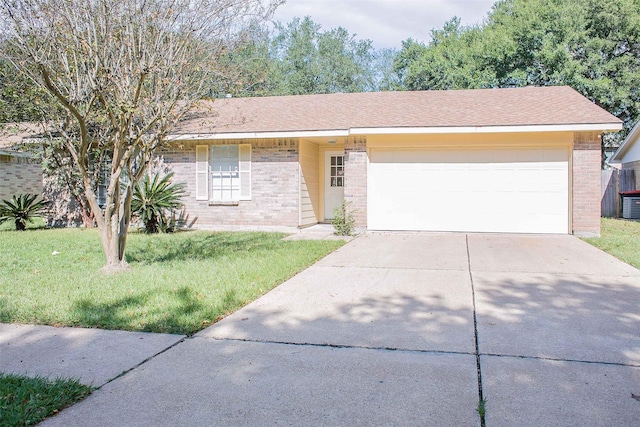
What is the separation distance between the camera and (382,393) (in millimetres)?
3375

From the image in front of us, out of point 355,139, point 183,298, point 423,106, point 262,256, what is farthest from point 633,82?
point 183,298

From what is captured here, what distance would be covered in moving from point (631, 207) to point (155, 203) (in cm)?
1627

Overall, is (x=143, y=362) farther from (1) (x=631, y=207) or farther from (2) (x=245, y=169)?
(1) (x=631, y=207)

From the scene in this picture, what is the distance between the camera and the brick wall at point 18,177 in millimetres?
19938

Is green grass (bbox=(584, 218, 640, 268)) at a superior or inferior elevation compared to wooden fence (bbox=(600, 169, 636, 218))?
inferior

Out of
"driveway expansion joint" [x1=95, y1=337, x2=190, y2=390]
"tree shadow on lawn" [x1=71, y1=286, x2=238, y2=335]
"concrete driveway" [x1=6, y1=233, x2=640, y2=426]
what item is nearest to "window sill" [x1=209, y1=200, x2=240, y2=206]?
"concrete driveway" [x1=6, y1=233, x2=640, y2=426]

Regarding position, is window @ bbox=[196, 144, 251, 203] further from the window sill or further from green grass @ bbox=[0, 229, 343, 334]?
green grass @ bbox=[0, 229, 343, 334]

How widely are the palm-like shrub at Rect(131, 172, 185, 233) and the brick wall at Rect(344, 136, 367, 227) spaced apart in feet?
15.2

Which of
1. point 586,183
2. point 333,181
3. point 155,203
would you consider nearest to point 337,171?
point 333,181

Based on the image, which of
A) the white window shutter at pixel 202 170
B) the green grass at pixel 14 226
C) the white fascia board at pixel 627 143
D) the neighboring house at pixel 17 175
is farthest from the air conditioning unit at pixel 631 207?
the neighboring house at pixel 17 175

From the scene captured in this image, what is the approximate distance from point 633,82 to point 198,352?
26.8 m

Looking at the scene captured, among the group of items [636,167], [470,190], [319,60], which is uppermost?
[319,60]

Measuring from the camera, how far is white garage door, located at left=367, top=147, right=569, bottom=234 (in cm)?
1255

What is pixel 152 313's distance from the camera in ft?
17.0
